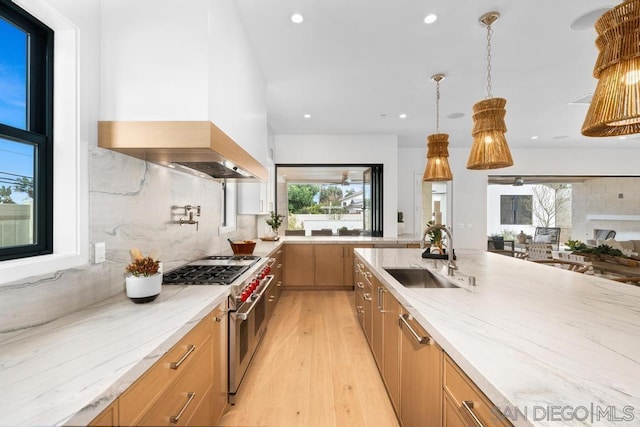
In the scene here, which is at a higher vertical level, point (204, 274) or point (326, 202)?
point (326, 202)

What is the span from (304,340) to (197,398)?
1.64m

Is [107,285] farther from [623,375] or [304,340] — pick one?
[623,375]

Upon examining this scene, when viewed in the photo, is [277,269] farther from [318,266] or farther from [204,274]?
[204,274]

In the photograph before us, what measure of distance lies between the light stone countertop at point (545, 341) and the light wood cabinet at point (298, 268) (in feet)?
9.65

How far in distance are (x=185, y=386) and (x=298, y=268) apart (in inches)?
138

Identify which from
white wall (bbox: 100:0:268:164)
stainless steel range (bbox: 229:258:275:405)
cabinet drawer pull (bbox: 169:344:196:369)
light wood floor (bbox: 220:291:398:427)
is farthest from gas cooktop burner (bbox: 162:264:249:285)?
white wall (bbox: 100:0:268:164)

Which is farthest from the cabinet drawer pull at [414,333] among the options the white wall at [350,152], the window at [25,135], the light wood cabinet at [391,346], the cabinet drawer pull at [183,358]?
the white wall at [350,152]

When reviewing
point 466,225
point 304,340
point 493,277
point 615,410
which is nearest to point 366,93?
point 493,277

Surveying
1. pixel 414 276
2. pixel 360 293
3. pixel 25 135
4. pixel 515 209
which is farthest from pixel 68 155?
pixel 515 209

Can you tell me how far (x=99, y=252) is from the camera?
140 cm

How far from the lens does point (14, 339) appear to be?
38.9 inches

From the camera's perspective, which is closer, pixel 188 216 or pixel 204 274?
pixel 204 274

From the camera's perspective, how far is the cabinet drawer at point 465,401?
75 cm

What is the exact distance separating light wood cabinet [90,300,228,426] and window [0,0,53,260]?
2.59ft
